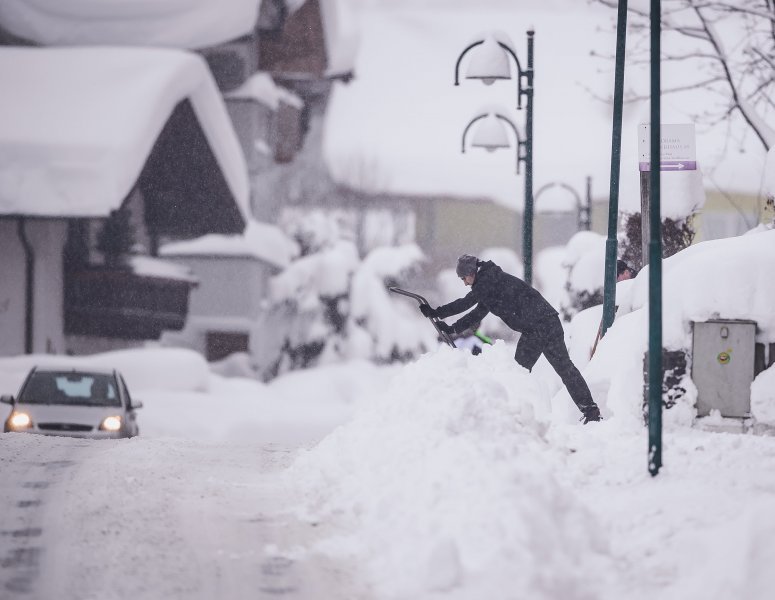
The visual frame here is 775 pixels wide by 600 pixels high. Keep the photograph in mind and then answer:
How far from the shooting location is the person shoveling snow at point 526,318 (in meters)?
12.0

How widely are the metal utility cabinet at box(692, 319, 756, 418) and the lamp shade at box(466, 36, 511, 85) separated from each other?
4.97 metres

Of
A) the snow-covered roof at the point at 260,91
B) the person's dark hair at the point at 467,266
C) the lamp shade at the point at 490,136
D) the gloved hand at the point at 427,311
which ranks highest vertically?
the snow-covered roof at the point at 260,91

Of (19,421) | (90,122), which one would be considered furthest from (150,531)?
(90,122)

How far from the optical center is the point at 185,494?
383 inches

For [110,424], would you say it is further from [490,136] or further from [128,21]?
[128,21]

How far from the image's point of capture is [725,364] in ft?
36.8

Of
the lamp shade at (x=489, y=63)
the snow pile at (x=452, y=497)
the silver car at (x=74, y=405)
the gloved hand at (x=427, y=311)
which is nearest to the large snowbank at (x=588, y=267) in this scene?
the lamp shade at (x=489, y=63)

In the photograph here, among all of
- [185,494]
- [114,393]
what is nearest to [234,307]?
[114,393]

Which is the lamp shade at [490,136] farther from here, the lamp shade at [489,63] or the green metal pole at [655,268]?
the green metal pole at [655,268]

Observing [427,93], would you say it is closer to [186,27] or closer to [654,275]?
[186,27]

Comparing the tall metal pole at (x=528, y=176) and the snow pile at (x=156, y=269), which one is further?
the snow pile at (x=156, y=269)

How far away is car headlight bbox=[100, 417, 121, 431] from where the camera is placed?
16.1 meters

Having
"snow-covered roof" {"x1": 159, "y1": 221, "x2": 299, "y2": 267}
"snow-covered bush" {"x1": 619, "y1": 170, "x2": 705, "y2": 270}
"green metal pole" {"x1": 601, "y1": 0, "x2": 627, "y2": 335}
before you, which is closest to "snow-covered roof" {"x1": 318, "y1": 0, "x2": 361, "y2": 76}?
"snow-covered roof" {"x1": 159, "y1": 221, "x2": 299, "y2": 267}

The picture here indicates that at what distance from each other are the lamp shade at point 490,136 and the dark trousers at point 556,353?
5653mm
